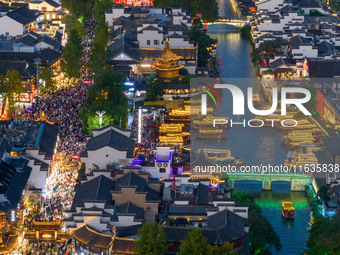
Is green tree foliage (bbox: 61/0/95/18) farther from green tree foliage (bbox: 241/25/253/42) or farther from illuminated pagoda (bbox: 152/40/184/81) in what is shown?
illuminated pagoda (bbox: 152/40/184/81)

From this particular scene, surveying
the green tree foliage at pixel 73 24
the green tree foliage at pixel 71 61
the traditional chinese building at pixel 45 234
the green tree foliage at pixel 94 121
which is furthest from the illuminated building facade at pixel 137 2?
the traditional chinese building at pixel 45 234

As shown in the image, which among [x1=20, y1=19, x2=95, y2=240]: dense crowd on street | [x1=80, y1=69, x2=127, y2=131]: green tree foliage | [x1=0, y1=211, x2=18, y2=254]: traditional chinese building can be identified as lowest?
[x1=20, y1=19, x2=95, y2=240]: dense crowd on street

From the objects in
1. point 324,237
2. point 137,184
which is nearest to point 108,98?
point 137,184

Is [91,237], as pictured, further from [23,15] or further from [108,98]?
[23,15]

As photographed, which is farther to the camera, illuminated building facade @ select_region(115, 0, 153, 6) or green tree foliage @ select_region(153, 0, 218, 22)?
illuminated building facade @ select_region(115, 0, 153, 6)

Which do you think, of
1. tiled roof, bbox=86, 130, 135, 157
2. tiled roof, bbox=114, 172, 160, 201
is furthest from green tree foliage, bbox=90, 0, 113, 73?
tiled roof, bbox=114, 172, 160, 201

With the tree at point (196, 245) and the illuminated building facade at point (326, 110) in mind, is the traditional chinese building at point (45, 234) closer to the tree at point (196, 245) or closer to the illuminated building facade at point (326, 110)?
the tree at point (196, 245)

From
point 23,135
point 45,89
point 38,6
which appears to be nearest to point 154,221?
point 23,135
